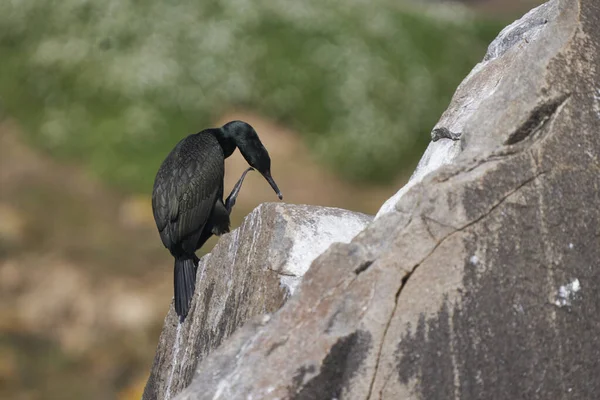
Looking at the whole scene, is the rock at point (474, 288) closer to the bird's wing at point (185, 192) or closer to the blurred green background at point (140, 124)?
the bird's wing at point (185, 192)

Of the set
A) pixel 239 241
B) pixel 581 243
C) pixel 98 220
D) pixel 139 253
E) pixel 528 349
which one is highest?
pixel 98 220

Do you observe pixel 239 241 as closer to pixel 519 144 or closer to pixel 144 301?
pixel 519 144

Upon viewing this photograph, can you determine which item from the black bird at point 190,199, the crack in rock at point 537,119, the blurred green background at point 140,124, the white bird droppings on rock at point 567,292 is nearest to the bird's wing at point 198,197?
the black bird at point 190,199

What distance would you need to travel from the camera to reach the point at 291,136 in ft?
50.6

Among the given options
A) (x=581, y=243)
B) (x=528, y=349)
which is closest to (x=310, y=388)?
(x=528, y=349)

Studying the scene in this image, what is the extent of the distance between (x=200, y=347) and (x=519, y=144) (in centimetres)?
232

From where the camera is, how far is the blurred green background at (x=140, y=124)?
42.9 ft

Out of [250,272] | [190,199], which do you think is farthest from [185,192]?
[250,272]

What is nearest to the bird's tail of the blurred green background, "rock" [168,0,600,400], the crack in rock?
"rock" [168,0,600,400]

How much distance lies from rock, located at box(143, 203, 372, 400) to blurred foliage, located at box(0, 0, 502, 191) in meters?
9.15

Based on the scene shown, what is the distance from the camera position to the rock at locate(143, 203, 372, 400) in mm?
4770

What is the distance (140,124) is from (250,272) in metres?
10.5

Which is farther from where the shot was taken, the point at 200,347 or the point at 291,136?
the point at 291,136

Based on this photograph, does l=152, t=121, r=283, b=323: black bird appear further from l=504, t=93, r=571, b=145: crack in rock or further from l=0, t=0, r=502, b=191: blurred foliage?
l=0, t=0, r=502, b=191: blurred foliage
